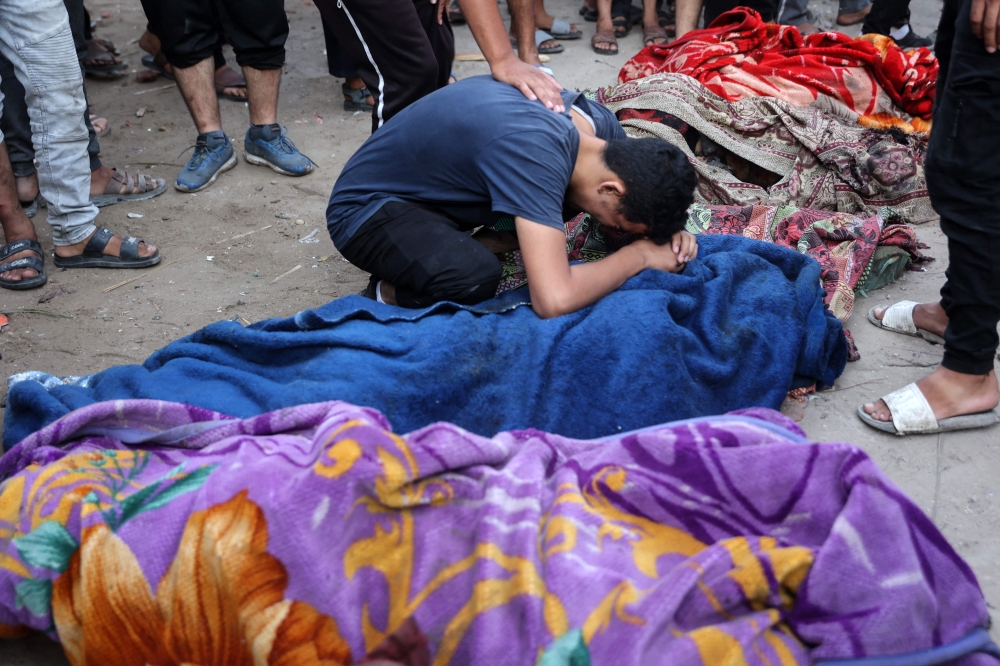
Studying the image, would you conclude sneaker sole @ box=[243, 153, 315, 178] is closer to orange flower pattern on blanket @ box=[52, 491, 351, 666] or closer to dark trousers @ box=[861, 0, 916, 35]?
orange flower pattern on blanket @ box=[52, 491, 351, 666]

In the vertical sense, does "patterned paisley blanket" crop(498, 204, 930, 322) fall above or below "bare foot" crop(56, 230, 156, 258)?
below

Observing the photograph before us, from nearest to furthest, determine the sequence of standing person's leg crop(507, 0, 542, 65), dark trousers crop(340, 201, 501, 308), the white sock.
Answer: dark trousers crop(340, 201, 501, 308) → standing person's leg crop(507, 0, 542, 65) → the white sock

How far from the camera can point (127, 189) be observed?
364 cm

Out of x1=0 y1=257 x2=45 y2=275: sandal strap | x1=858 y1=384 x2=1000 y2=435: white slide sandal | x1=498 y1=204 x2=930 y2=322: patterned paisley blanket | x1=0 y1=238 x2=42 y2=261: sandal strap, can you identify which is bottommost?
x1=858 y1=384 x2=1000 y2=435: white slide sandal

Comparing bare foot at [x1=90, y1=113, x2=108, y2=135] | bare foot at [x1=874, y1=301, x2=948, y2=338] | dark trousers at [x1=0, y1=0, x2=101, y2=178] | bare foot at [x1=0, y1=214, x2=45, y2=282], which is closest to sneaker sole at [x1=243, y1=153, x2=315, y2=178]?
dark trousers at [x1=0, y1=0, x2=101, y2=178]

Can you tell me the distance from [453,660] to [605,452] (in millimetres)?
542

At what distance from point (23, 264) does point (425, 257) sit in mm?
1572

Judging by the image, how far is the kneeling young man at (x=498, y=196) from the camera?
2369 millimetres

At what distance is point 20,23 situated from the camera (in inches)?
109

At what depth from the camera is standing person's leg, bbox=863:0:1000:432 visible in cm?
209

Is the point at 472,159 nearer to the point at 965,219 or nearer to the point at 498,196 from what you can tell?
the point at 498,196

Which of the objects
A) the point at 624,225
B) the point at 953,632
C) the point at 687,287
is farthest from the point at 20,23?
the point at 953,632

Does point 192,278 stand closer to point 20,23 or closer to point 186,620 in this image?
point 20,23

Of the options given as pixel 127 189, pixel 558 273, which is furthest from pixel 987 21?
pixel 127 189
